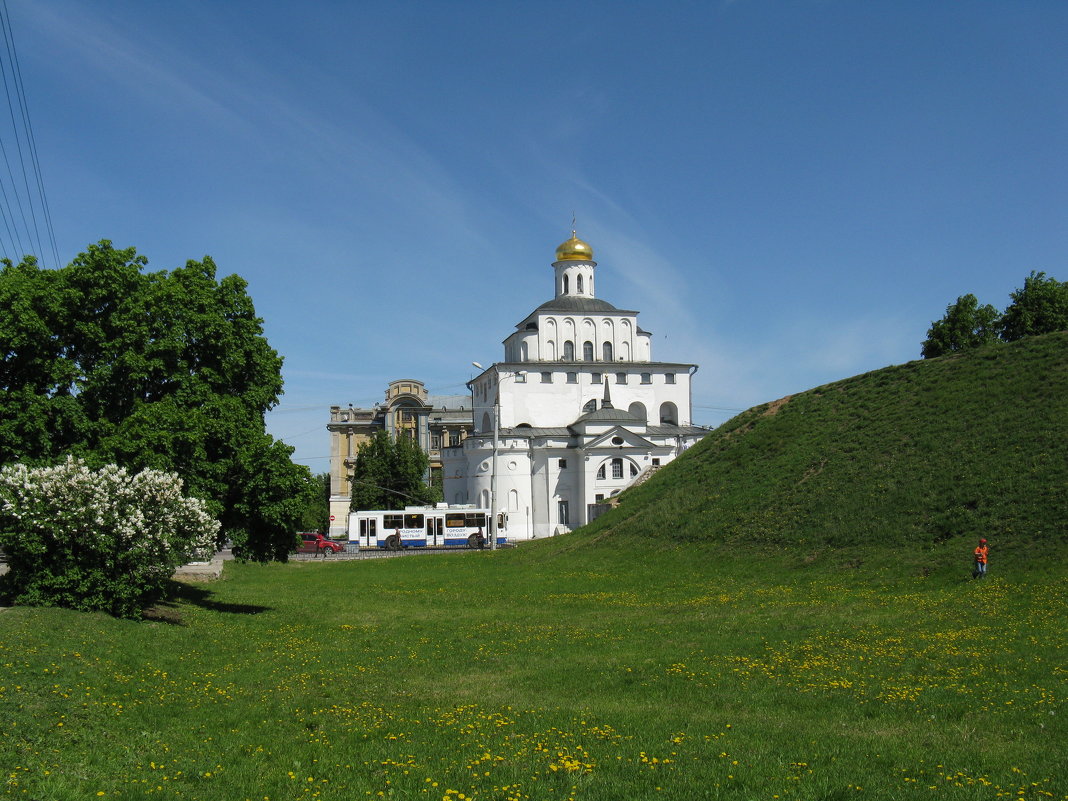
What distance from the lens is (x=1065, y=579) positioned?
21.9 meters

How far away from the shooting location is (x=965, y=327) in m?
70.5

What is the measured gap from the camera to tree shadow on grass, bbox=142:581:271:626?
21.5 metres

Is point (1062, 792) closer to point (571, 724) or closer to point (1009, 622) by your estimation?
point (571, 724)

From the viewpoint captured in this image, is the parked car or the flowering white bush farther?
the parked car

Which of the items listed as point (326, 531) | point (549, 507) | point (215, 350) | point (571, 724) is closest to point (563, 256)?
point (549, 507)

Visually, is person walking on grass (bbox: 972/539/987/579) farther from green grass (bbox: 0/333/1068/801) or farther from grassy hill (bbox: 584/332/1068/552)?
grassy hill (bbox: 584/332/1068/552)

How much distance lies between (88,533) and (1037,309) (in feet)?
221

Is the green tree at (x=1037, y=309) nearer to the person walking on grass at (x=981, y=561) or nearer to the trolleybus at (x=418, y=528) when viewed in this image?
the trolleybus at (x=418, y=528)

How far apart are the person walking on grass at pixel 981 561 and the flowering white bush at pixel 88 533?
19.3 m

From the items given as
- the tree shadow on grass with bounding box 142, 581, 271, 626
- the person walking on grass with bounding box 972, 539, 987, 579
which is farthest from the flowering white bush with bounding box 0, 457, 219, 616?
the person walking on grass with bounding box 972, 539, 987, 579

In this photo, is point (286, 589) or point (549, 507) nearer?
point (286, 589)

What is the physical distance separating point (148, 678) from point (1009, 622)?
15.4 m

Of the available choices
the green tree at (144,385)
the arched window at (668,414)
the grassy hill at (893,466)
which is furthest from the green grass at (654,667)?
the arched window at (668,414)

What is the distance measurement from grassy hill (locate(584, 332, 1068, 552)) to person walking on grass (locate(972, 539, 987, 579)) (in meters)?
1.86
